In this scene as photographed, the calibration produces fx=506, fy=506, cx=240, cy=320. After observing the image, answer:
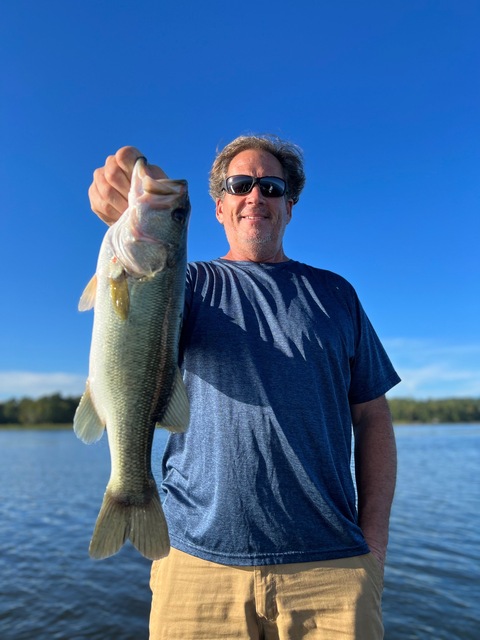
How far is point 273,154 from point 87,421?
2.53 metres

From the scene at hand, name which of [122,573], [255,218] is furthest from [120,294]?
[122,573]

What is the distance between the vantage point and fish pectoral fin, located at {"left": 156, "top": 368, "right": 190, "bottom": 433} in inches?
108

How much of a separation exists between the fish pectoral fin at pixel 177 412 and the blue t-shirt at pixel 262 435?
0.27m

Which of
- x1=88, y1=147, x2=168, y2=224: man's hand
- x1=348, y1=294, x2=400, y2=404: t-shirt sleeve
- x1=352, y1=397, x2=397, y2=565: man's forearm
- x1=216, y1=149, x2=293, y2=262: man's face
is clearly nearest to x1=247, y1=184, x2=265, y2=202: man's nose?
x1=216, y1=149, x2=293, y2=262: man's face

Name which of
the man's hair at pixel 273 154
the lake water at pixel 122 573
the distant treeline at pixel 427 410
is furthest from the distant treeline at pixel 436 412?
the man's hair at pixel 273 154

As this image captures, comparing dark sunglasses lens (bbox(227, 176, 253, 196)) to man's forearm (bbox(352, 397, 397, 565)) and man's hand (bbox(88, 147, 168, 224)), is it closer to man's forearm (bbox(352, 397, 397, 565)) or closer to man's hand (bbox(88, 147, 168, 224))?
man's hand (bbox(88, 147, 168, 224))

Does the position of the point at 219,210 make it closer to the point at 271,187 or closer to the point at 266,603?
the point at 271,187

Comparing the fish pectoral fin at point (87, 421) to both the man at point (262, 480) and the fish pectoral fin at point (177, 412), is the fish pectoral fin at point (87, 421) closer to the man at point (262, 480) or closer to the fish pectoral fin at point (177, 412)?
the fish pectoral fin at point (177, 412)

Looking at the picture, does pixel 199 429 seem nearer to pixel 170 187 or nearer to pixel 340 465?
pixel 340 465

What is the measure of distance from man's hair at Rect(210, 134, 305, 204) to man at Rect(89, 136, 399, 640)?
3.78ft

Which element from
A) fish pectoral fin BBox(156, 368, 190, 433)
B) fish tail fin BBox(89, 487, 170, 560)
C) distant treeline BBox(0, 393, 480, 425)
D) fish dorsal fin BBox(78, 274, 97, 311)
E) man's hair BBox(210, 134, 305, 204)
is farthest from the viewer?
distant treeline BBox(0, 393, 480, 425)

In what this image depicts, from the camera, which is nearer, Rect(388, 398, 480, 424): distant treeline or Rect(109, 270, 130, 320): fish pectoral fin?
Rect(109, 270, 130, 320): fish pectoral fin

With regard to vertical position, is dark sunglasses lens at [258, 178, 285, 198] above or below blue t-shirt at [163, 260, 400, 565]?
above

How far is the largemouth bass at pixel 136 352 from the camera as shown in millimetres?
2682
